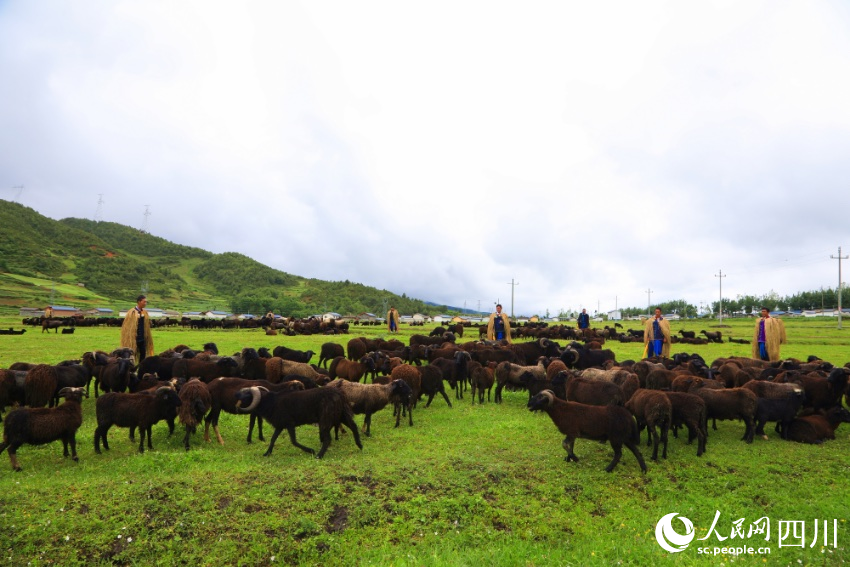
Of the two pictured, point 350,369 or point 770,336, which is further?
point 770,336

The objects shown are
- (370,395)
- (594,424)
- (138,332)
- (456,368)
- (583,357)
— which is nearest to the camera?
(594,424)

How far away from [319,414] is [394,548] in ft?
11.3

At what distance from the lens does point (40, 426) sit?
23.9ft

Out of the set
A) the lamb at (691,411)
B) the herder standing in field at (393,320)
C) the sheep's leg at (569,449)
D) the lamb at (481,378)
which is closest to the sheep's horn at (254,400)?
the sheep's leg at (569,449)

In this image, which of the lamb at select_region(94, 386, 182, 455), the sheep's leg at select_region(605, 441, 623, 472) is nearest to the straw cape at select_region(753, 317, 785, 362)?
the sheep's leg at select_region(605, 441, 623, 472)

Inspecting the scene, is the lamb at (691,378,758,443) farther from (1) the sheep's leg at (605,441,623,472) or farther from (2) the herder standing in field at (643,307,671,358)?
(2) the herder standing in field at (643,307,671,358)

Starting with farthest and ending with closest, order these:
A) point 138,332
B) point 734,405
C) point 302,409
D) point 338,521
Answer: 1. point 138,332
2. point 734,405
3. point 302,409
4. point 338,521

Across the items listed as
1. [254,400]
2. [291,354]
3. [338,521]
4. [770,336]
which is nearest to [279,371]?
[291,354]

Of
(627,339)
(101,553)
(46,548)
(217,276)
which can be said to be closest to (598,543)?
(101,553)

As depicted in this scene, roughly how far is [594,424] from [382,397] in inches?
171

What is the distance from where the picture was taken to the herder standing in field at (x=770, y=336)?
15.5 meters

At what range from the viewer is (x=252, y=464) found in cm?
756

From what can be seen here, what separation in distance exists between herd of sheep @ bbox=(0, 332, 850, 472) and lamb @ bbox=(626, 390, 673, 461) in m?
0.02

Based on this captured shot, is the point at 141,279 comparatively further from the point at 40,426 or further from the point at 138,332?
the point at 40,426
